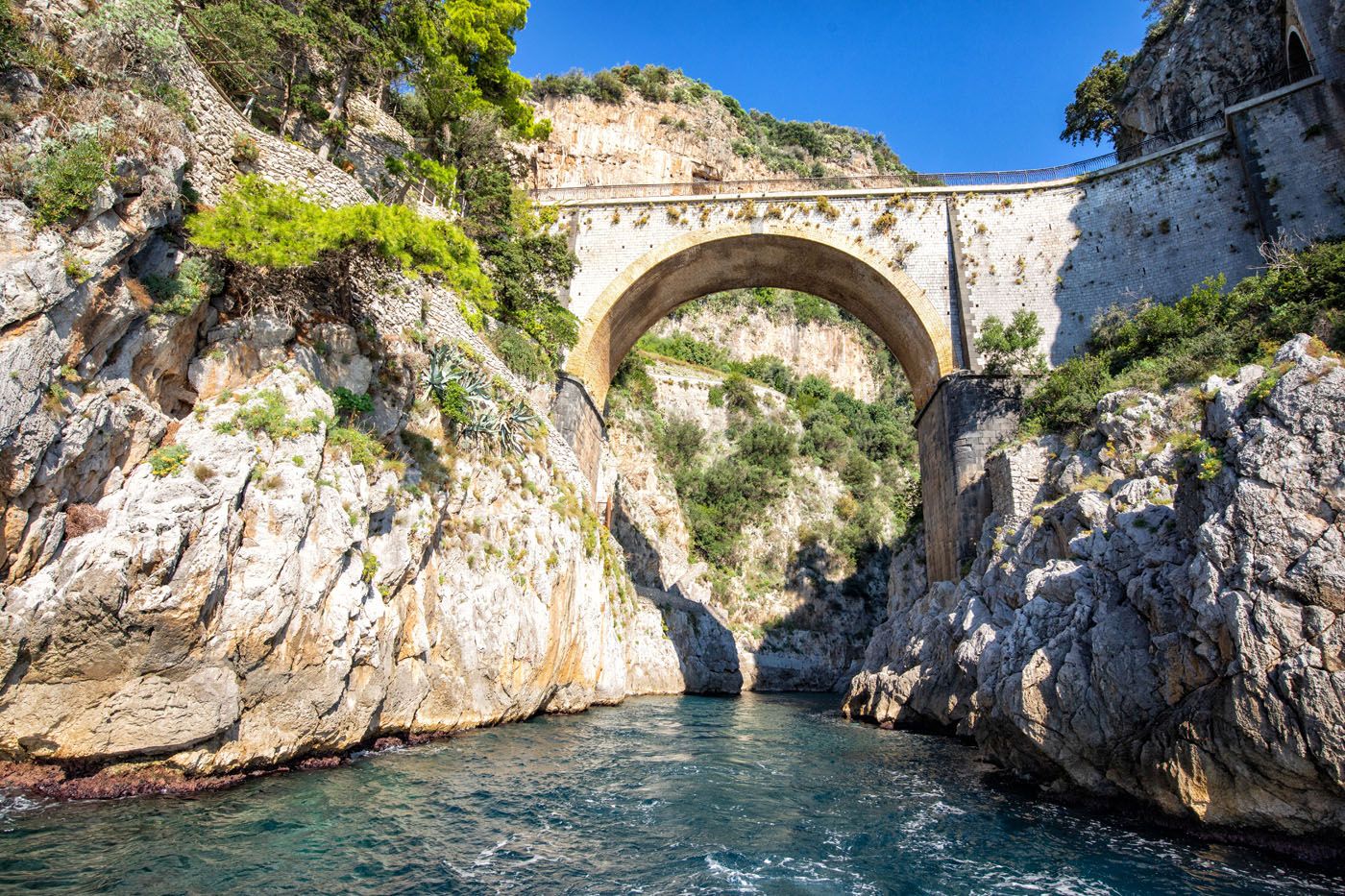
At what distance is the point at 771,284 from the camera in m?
21.6

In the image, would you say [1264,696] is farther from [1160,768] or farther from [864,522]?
[864,522]

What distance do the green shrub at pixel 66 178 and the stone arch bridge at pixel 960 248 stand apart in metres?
11.5

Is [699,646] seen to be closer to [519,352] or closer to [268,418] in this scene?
[519,352]

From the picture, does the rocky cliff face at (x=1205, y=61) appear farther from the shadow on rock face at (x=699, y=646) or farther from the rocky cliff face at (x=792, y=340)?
the rocky cliff face at (x=792, y=340)

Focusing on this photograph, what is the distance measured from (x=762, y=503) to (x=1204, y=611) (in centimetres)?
2813

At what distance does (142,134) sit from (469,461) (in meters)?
5.77

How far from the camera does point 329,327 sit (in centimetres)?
910

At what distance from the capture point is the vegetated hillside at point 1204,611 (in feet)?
16.2

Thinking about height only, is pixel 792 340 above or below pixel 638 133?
below

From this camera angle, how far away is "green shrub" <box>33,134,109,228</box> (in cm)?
573

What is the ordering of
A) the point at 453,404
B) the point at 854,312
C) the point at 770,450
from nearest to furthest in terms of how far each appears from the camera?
1. the point at 453,404
2. the point at 854,312
3. the point at 770,450

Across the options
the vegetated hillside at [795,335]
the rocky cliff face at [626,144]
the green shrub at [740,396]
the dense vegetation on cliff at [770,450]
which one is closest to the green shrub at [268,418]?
the dense vegetation on cliff at [770,450]

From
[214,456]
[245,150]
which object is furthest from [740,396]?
[214,456]

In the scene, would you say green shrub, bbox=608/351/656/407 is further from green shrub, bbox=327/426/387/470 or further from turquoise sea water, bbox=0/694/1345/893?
turquoise sea water, bbox=0/694/1345/893
